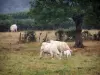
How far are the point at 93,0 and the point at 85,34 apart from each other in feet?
42.0

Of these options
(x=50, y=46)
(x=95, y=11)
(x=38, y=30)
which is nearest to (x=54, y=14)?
(x=95, y=11)

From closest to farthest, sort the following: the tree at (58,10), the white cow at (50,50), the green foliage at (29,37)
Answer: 1. the white cow at (50,50)
2. the tree at (58,10)
3. the green foliage at (29,37)

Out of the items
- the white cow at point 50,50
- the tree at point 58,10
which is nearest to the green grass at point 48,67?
the white cow at point 50,50

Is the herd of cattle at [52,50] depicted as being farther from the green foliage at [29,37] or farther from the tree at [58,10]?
the green foliage at [29,37]

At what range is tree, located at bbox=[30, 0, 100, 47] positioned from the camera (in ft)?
68.0

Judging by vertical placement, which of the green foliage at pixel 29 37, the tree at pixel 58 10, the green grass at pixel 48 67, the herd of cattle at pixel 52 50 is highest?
the tree at pixel 58 10

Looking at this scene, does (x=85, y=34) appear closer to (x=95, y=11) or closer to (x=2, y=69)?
(x=95, y=11)

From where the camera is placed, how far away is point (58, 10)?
2127 cm

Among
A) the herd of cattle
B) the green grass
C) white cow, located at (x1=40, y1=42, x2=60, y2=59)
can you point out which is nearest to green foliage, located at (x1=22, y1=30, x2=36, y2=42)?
the herd of cattle

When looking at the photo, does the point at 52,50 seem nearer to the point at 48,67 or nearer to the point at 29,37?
the point at 48,67

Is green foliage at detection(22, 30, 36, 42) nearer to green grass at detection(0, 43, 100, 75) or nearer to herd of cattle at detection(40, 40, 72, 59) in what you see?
herd of cattle at detection(40, 40, 72, 59)

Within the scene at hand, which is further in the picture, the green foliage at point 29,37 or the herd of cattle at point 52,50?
the green foliage at point 29,37

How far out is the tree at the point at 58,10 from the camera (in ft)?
68.0

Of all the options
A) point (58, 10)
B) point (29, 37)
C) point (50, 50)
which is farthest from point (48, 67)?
point (29, 37)
